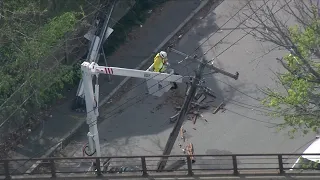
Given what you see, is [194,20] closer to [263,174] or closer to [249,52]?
[249,52]

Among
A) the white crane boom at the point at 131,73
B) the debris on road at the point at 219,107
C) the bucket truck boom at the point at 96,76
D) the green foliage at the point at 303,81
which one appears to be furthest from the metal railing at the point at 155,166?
the debris on road at the point at 219,107

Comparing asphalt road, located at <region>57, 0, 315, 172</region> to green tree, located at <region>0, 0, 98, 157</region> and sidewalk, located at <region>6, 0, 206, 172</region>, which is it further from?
green tree, located at <region>0, 0, 98, 157</region>

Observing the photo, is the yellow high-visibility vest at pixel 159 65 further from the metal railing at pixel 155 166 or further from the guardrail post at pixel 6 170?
the guardrail post at pixel 6 170

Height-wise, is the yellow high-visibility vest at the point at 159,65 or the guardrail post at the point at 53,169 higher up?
the yellow high-visibility vest at the point at 159,65

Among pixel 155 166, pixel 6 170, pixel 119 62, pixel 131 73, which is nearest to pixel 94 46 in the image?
pixel 119 62

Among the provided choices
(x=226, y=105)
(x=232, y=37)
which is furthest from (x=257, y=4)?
(x=226, y=105)

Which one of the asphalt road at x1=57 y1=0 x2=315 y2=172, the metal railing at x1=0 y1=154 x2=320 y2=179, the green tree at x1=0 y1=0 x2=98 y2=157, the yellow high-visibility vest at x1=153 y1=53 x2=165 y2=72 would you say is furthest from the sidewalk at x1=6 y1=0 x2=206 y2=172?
the yellow high-visibility vest at x1=153 y1=53 x2=165 y2=72
